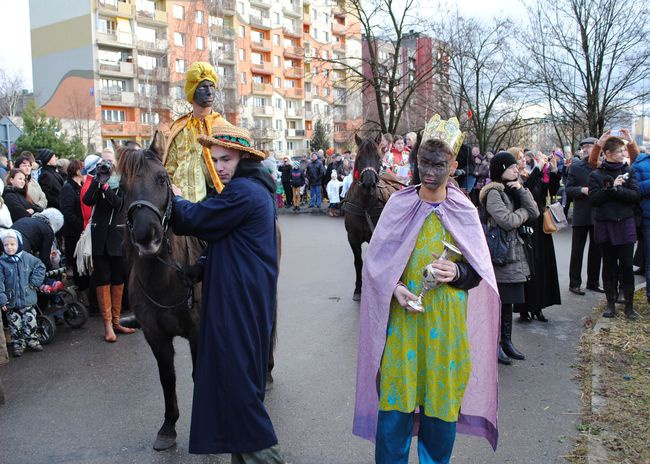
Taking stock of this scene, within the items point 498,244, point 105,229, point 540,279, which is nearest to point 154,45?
point 105,229

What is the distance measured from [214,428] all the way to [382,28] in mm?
27414

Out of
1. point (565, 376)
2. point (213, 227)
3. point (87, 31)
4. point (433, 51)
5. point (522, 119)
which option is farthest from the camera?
point (87, 31)

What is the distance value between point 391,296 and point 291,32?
7282 cm

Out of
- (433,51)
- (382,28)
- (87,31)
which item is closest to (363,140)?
(382,28)

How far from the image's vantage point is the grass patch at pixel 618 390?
3.97 meters

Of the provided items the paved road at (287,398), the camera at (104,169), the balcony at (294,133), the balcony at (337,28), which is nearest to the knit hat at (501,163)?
the paved road at (287,398)

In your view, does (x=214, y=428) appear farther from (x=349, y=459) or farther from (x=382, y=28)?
(x=382, y=28)

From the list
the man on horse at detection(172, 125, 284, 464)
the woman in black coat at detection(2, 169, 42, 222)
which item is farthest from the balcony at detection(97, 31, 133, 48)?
the man on horse at detection(172, 125, 284, 464)

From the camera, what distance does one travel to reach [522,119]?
2998cm

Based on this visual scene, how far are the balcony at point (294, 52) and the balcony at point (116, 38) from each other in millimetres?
24725

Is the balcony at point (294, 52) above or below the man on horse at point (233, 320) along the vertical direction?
above

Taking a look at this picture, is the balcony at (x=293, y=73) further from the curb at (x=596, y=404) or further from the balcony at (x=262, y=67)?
the curb at (x=596, y=404)

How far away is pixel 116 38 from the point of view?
49.4 m

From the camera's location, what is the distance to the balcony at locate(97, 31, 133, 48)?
4903 centimetres
